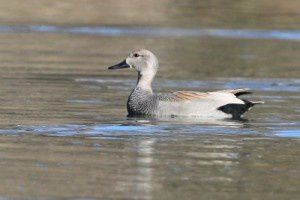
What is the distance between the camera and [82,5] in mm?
34812

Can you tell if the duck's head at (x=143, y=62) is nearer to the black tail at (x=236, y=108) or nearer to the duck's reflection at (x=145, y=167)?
the black tail at (x=236, y=108)

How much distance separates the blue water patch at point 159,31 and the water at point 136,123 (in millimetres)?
50

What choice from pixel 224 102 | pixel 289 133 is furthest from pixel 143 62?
pixel 289 133

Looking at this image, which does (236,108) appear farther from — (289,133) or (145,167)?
(145,167)

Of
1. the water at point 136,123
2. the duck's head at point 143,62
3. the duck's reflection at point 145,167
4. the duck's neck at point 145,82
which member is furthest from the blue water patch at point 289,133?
the duck's head at point 143,62

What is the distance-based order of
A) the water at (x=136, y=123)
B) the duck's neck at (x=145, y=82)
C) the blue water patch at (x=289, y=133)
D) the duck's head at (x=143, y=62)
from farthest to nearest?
the duck's head at (x=143, y=62)
the duck's neck at (x=145, y=82)
the blue water patch at (x=289, y=133)
the water at (x=136, y=123)

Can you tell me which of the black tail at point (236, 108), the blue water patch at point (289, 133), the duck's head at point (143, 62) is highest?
the duck's head at point (143, 62)

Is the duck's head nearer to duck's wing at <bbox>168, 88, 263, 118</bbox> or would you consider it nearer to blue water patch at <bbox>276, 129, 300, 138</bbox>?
duck's wing at <bbox>168, 88, 263, 118</bbox>

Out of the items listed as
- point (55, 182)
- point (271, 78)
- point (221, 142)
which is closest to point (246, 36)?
point (271, 78)

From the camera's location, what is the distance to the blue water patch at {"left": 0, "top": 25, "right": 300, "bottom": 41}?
2928 centimetres

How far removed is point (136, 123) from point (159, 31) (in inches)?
582

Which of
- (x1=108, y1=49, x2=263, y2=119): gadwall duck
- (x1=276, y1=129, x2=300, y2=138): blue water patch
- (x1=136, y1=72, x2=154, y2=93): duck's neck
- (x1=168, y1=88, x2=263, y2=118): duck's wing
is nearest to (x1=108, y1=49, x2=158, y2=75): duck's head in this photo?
(x1=136, y1=72, x2=154, y2=93): duck's neck

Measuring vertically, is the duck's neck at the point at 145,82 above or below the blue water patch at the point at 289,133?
above

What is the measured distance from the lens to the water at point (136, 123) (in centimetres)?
1073
